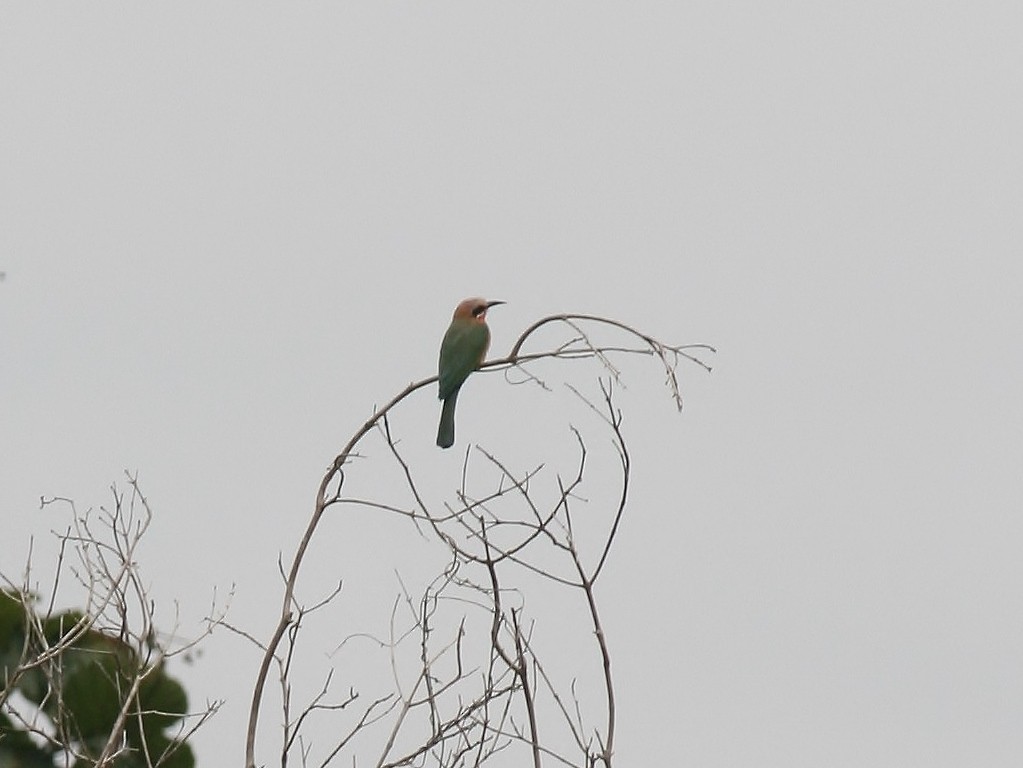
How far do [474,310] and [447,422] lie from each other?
1.64ft

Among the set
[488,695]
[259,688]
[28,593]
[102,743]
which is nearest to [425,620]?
[488,695]

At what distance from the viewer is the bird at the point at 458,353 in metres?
7.68

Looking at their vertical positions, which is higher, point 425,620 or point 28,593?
point 425,620

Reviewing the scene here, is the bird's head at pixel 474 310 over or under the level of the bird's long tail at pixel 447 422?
over

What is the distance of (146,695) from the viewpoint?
25.2 feet

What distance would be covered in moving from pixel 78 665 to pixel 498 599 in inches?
161

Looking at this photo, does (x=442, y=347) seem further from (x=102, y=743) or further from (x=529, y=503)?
(x=529, y=503)

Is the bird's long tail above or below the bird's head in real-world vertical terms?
below

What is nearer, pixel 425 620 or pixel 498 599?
pixel 498 599

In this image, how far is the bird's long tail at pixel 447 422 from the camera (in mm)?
7895

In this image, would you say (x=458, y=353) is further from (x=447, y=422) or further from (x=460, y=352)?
(x=447, y=422)

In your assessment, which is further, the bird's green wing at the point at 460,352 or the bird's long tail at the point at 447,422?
the bird's long tail at the point at 447,422

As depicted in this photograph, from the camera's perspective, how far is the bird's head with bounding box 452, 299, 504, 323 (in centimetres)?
790

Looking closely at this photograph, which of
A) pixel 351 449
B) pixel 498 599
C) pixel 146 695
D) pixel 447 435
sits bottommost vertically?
pixel 498 599
